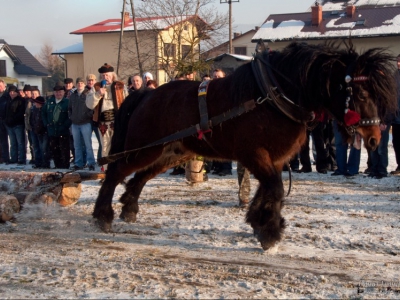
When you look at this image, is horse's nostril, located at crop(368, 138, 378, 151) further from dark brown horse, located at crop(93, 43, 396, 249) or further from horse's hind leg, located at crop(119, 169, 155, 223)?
horse's hind leg, located at crop(119, 169, 155, 223)

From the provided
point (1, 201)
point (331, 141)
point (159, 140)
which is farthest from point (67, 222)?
point (331, 141)

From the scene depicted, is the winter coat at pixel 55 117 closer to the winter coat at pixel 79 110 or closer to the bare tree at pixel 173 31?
the winter coat at pixel 79 110

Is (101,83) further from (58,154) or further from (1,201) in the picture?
(58,154)

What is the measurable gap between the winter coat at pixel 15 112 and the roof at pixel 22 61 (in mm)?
43219

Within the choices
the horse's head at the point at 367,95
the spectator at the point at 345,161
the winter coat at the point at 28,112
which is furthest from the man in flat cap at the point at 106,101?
the winter coat at the point at 28,112

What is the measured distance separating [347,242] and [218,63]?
25246mm

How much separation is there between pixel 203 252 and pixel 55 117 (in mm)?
8321

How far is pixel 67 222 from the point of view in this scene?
22.8 feet

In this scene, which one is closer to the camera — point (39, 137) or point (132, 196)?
point (132, 196)

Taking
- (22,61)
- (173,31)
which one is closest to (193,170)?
(173,31)

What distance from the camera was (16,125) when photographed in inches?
571

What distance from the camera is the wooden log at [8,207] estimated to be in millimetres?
6871

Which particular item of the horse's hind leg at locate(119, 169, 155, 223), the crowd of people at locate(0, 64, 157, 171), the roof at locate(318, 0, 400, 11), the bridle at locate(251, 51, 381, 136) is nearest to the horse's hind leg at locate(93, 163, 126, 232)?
the horse's hind leg at locate(119, 169, 155, 223)

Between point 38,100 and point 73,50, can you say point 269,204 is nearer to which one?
point 38,100
